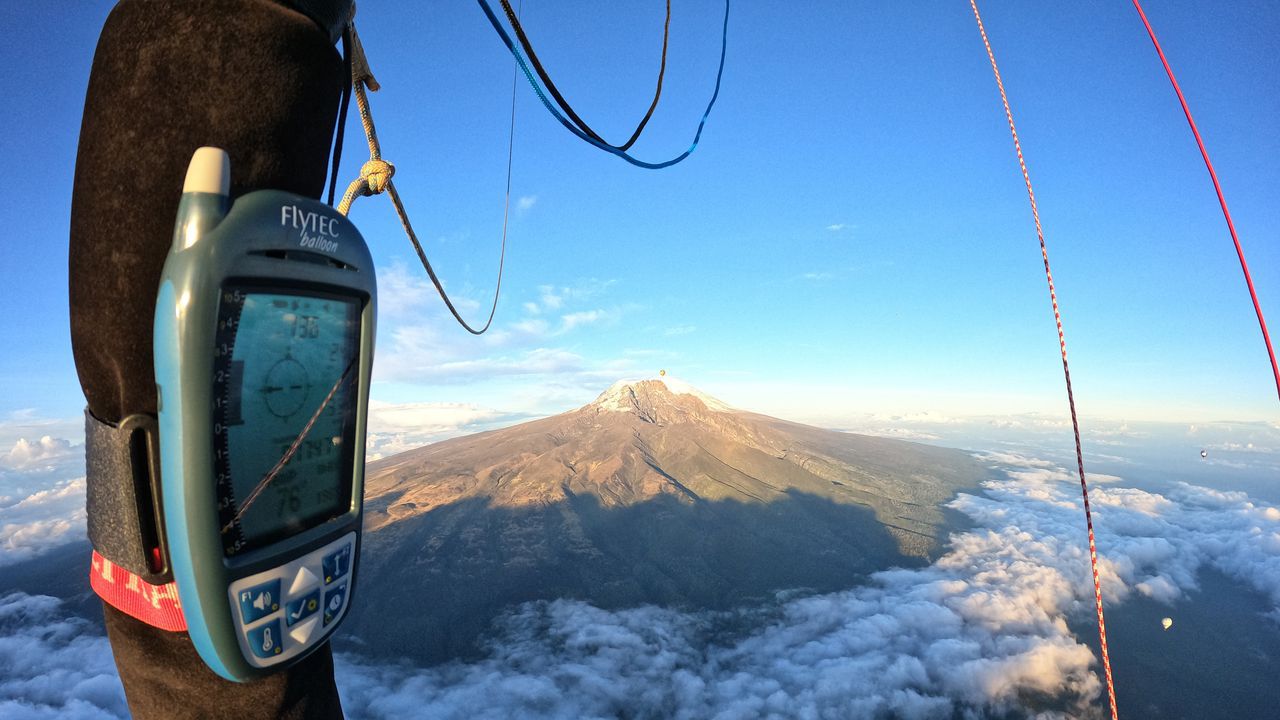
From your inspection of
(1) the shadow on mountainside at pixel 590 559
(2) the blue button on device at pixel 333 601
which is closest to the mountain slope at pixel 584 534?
(1) the shadow on mountainside at pixel 590 559

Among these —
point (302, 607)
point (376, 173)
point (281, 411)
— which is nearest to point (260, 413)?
point (281, 411)

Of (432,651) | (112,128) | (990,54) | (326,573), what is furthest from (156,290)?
(432,651)

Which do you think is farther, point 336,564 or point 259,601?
point 336,564

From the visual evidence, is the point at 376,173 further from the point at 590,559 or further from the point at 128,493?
the point at 590,559

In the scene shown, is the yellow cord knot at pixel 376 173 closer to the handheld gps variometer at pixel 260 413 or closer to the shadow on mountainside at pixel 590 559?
the handheld gps variometer at pixel 260 413

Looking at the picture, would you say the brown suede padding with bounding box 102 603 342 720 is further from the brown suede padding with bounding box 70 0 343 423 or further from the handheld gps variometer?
the brown suede padding with bounding box 70 0 343 423

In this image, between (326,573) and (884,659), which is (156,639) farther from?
(884,659)
